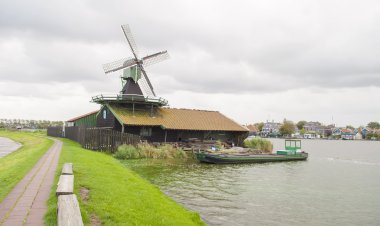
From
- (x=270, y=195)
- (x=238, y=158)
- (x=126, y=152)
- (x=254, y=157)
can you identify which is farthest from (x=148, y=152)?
(x=270, y=195)

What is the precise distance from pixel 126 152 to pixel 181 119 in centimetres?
1434

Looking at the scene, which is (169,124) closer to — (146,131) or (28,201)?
(146,131)

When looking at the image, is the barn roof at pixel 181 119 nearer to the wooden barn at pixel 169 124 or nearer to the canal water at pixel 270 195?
the wooden barn at pixel 169 124

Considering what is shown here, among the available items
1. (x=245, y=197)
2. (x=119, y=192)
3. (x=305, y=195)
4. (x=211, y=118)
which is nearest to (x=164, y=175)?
(x=245, y=197)

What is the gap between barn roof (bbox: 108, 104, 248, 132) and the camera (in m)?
46.0

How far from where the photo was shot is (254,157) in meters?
43.3

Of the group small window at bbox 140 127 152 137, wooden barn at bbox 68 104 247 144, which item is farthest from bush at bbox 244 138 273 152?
small window at bbox 140 127 152 137

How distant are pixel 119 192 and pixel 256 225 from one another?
6.07 metres

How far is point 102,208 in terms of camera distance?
11789 millimetres

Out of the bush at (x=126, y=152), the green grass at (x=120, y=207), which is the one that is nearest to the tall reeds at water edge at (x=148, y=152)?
the bush at (x=126, y=152)

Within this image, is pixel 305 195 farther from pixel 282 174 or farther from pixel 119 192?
pixel 119 192

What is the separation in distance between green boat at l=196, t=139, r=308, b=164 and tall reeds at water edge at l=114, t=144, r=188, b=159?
11.4ft

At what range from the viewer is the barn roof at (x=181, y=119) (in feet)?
151

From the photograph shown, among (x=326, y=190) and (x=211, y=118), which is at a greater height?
(x=211, y=118)
